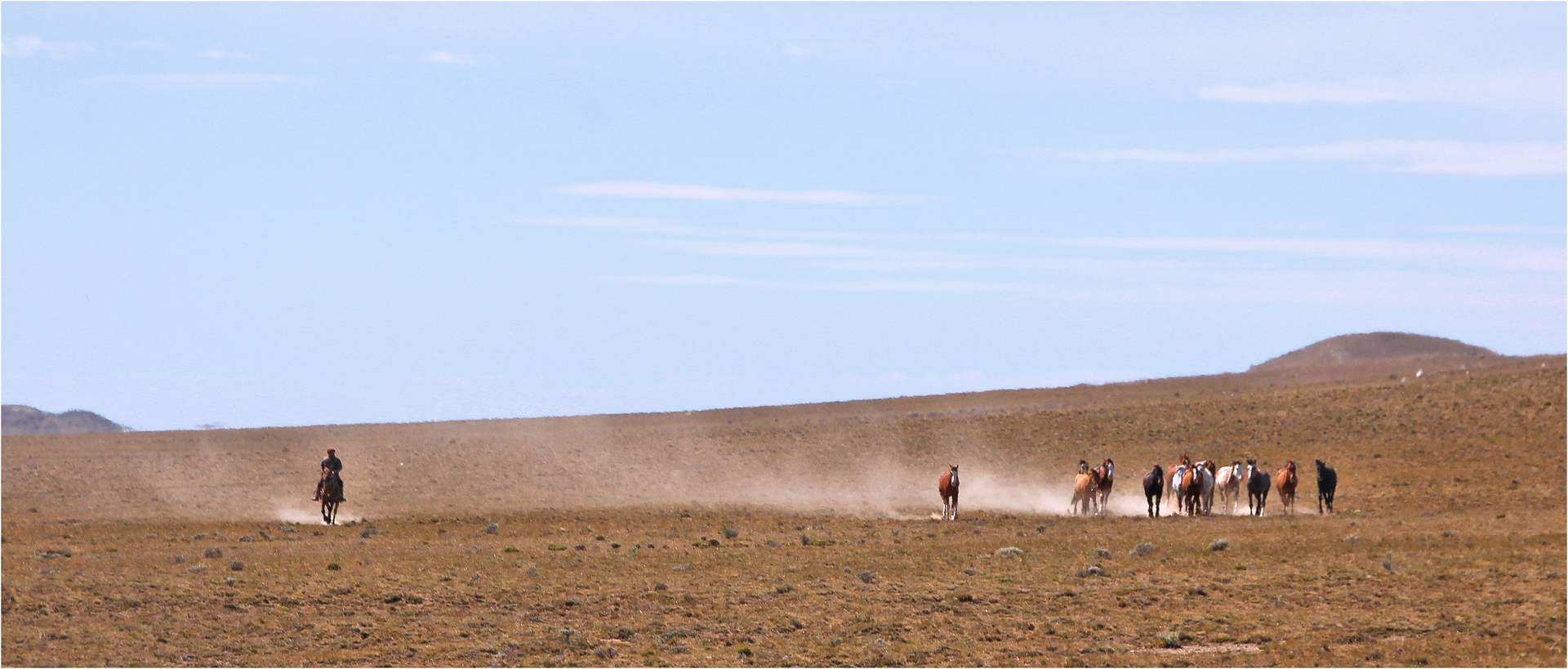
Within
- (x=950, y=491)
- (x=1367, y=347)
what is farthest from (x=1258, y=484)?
(x=1367, y=347)

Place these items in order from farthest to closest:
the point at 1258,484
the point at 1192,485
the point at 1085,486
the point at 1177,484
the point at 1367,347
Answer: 1. the point at 1367,347
2. the point at 1177,484
3. the point at 1085,486
4. the point at 1258,484
5. the point at 1192,485

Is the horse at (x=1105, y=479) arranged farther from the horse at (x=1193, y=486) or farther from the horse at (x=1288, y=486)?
the horse at (x=1288, y=486)

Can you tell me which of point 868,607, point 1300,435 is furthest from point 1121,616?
point 1300,435

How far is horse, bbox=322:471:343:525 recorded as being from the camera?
3584 centimetres

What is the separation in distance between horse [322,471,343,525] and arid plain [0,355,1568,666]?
1.26 m

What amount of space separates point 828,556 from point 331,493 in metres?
14.5

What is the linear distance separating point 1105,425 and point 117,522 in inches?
1578

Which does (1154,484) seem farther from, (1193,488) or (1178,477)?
(1178,477)

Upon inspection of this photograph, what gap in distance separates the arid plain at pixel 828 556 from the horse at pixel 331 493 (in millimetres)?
1256

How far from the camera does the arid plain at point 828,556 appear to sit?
2045cm

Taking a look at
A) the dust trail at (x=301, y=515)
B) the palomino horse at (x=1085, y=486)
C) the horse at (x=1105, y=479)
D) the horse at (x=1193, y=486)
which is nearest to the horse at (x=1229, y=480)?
the horse at (x=1193, y=486)

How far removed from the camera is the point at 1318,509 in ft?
132

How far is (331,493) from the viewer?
35.9 meters

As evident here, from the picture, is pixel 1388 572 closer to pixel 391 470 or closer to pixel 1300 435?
pixel 1300 435
